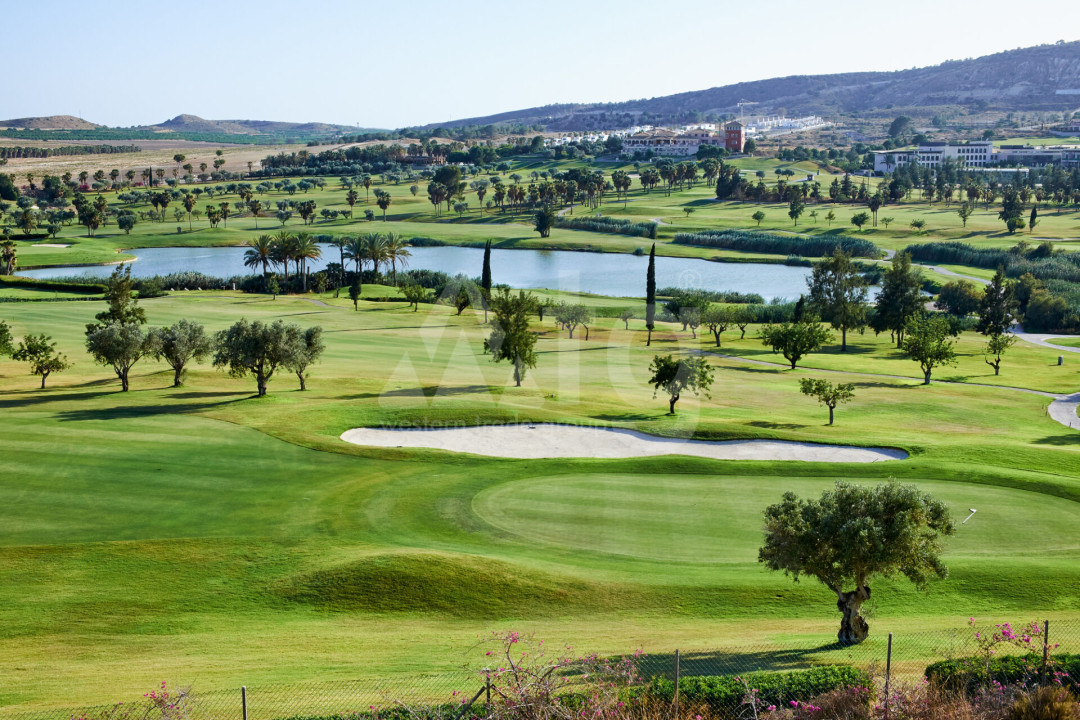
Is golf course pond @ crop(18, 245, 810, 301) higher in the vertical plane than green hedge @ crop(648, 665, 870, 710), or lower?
lower

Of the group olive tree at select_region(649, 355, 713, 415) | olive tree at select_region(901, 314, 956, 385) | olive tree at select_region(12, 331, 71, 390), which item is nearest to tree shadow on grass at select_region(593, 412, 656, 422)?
olive tree at select_region(649, 355, 713, 415)

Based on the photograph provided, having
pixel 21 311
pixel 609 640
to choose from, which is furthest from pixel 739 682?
pixel 21 311

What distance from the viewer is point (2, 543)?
2858 centimetres

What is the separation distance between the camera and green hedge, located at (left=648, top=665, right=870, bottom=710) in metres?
17.4

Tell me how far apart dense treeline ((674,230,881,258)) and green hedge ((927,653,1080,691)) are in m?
135

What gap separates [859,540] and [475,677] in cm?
914

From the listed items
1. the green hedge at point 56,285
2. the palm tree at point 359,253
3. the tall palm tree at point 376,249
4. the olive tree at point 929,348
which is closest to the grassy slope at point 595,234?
the green hedge at point 56,285

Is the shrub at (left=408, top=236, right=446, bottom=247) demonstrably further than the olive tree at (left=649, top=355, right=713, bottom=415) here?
Yes

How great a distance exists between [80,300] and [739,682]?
9479cm

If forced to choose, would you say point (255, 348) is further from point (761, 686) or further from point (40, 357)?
point (761, 686)

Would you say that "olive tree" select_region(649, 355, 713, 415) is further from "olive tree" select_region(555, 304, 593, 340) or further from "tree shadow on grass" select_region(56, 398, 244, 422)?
"olive tree" select_region(555, 304, 593, 340)

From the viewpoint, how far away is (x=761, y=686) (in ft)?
57.7

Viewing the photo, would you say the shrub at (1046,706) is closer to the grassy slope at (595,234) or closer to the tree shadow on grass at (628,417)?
the tree shadow on grass at (628,417)

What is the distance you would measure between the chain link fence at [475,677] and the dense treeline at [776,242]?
13342cm
